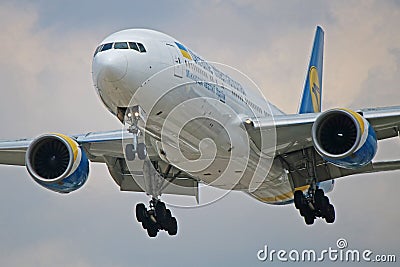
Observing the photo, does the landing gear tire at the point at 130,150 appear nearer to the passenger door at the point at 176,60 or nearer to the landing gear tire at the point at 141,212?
the passenger door at the point at 176,60

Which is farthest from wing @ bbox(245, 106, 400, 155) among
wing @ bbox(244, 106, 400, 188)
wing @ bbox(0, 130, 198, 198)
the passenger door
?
wing @ bbox(0, 130, 198, 198)

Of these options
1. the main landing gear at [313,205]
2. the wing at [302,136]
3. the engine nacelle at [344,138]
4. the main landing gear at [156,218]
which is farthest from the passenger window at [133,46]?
the main landing gear at [313,205]

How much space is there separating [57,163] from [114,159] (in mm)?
3322

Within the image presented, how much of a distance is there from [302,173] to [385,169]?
2.86 metres

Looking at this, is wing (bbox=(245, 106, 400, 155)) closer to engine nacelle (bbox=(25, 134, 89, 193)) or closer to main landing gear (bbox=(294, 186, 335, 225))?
main landing gear (bbox=(294, 186, 335, 225))

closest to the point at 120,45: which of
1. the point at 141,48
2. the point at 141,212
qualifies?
the point at 141,48

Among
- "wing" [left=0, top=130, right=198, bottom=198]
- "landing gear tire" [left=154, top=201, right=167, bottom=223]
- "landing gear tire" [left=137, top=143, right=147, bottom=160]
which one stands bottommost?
"landing gear tire" [left=137, top=143, right=147, bottom=160]

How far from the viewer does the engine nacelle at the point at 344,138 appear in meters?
30.3

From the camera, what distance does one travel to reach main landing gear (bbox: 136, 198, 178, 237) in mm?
35281

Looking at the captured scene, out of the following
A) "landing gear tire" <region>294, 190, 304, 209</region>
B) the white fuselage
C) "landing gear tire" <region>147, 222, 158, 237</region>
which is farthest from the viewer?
"landing gear tire" <region>147, 222, 158, 237</region>

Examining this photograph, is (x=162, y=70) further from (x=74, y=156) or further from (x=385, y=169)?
(x=385, y=169)

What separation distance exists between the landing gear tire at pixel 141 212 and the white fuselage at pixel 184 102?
10.8 feet

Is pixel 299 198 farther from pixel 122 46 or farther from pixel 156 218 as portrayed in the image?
pixel 122 46

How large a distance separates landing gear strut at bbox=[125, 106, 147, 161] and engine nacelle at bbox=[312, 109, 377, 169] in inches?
212
